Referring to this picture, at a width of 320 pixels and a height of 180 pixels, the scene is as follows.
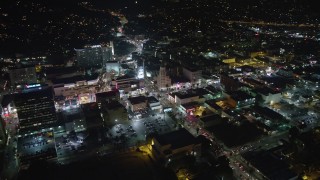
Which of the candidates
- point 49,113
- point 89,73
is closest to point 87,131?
point 49,113

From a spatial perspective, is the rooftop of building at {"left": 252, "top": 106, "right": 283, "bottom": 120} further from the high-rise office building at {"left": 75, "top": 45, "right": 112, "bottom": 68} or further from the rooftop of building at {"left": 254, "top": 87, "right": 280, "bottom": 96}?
the high-rise office building at {"left": 75, "top": 45, "right": 112, "bottom": 68}

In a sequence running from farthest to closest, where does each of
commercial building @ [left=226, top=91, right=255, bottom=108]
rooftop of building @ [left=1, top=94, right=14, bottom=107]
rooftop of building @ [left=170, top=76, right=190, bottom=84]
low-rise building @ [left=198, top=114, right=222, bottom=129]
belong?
rooftop of building @ [left=170, top=76, right=190, bottom=84] < rooftop of building @ [left=1, top=94, right=14, bottom=107] < commercial building @ [left=226, top=91, right=255, bottom=108] < low-rise building @ [left=198, top=114, right=222, bottom=129]

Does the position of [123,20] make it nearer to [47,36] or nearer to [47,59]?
[47,36]

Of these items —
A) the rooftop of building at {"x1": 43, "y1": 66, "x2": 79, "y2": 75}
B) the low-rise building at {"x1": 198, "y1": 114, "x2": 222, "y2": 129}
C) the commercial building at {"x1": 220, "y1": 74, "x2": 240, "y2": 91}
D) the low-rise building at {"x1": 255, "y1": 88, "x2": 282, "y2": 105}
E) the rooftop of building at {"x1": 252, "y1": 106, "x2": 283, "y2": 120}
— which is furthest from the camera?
the rooftop of building at {"x1": 43, "y1": 66, "x2": 79, "y2": 75}

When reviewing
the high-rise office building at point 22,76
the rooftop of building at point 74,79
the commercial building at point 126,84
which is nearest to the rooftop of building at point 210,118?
the commercial building at point 126,84

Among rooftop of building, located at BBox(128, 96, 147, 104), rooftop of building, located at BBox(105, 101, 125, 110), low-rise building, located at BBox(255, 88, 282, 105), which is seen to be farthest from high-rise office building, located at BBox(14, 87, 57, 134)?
low-rise building, located at BBox(255, 88, 282, 105)
